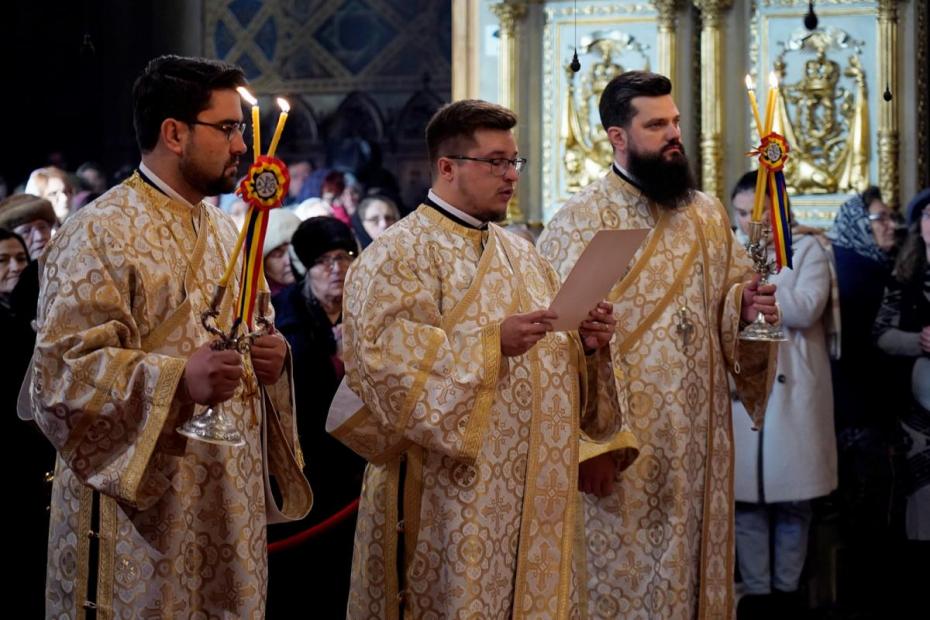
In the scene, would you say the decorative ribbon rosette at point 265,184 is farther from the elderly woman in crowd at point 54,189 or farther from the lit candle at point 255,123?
the elderly woman in crowd at point 54,189

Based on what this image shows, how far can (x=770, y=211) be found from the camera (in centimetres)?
433

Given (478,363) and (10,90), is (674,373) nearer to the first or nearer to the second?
(478,363)

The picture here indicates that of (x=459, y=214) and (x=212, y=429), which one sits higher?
(x=459, y=214)

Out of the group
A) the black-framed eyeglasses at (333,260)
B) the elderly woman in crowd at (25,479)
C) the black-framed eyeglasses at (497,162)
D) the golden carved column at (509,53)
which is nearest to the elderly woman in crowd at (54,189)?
the golden carved column at (509,53)

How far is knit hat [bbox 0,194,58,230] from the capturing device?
5934 mm

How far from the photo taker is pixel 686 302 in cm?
455

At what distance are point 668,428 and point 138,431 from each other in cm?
192

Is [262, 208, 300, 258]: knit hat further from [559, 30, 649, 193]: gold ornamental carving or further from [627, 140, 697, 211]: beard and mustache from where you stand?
[559, 30, 649, 193]: gold ornamental carving

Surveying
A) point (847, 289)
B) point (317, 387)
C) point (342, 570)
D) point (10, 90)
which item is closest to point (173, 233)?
point (317, 387)

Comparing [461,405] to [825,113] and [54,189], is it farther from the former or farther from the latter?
[825,113]

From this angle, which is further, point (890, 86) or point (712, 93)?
point (712, 93)

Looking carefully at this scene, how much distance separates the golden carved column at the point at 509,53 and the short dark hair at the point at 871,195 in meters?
2.03

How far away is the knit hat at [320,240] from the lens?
5156 millimetres

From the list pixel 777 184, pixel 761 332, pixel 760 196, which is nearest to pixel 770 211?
pixel 777 184
